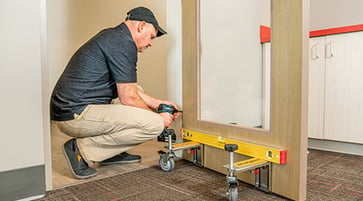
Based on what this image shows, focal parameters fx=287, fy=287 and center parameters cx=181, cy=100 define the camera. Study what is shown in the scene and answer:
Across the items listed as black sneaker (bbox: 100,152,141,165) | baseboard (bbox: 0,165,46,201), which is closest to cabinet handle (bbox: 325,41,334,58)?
black sneaker (bbox: 100,152,141,165)

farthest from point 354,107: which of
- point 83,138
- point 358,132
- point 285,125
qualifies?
point 83,138

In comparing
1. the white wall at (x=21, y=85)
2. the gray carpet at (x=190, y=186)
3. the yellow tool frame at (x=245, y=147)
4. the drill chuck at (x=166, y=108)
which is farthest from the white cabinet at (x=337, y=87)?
the white wall at (x=21, y=85)

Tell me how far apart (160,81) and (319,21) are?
2039 millimetres

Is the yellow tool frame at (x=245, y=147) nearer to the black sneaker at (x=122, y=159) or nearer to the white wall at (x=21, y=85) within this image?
the black sneaker at (x=122, y=159)

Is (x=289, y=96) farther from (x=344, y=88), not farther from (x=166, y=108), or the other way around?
(x=344, y=88)

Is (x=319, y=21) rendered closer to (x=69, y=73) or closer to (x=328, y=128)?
(x=328, y=128)

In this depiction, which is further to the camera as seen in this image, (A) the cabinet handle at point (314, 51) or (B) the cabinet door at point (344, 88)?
(A) the cabinet handle at point (314, 51)

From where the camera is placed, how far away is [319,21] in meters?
2.98

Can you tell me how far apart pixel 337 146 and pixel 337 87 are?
459 mm

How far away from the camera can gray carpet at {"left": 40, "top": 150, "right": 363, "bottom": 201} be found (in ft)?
4.47

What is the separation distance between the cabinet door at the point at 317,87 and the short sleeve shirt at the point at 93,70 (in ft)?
4.84

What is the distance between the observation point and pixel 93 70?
164cm

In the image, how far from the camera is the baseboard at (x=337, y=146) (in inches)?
84.0

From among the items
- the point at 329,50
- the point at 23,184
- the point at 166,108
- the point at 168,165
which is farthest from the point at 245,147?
the point at 329,50
